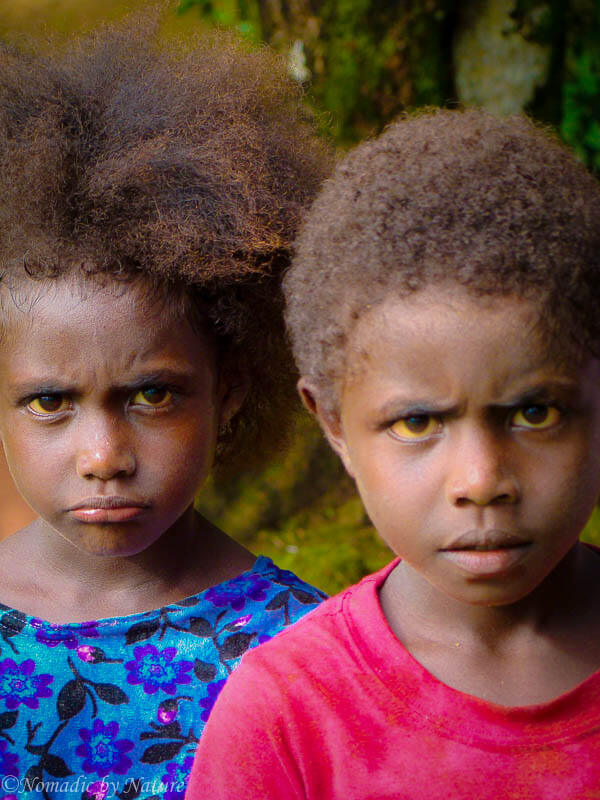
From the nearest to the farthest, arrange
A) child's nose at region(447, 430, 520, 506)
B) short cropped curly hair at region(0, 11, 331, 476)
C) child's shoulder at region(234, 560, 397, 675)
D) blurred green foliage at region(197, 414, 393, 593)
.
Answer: child's nose at region(447, 430, 520, 506)
child's shoulder at region(234, 560, 397, 675)
short cropped curly hair at region(0, 11, 331, 476)
blurred green foliage at region(197, 414, 393, 593)

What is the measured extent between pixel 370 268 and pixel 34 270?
88cm

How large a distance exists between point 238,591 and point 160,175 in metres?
1.03

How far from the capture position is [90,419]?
7.72 ft

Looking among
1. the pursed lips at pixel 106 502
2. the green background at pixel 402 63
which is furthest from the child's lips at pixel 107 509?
the green background at pixel 402 63

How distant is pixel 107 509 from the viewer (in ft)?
7.71

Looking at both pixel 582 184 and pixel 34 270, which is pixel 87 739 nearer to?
pixel 34 270

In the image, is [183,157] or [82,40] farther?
[82,40]

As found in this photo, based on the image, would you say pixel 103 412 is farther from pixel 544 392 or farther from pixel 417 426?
pixel 544 392

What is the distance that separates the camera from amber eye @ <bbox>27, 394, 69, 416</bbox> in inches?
93.5

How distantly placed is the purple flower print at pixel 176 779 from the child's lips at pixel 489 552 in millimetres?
982

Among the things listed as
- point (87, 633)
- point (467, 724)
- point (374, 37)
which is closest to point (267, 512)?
point (374, 37)

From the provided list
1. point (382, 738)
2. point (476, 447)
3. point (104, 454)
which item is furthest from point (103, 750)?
point (476, 447)

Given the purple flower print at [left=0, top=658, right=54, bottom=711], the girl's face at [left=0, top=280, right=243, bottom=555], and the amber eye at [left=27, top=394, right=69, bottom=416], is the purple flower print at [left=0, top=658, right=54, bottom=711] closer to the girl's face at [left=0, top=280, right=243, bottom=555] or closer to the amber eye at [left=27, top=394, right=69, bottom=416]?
the girl's face at [left=0, top=280, right=243, bottom=555]

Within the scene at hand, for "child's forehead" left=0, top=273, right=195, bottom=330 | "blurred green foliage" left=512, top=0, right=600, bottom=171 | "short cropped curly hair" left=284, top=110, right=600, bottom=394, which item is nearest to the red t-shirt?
"short cropped curly hair" left=284, top=110, right=600, bottom=394
